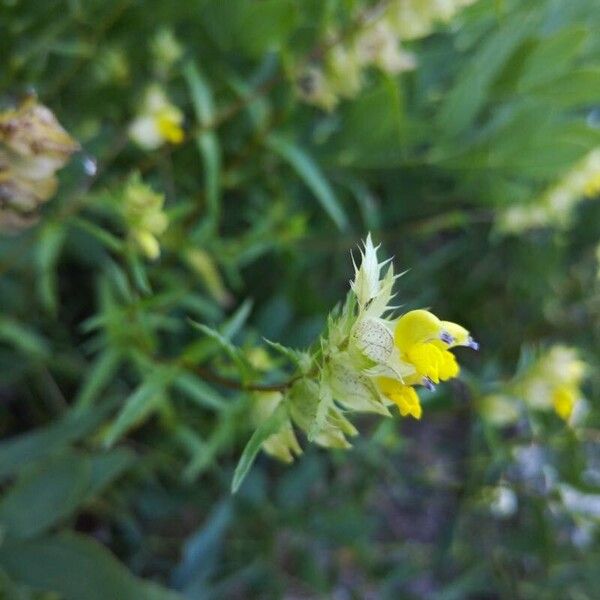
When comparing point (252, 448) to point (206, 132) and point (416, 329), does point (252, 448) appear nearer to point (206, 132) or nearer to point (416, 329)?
point (416, 329)

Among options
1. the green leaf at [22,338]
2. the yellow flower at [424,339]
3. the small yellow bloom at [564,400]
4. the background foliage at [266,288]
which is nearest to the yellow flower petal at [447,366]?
the yellow flower at [424,339]

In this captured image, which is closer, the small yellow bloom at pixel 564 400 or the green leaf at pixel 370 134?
the small yellow bloom at pixel 564 400

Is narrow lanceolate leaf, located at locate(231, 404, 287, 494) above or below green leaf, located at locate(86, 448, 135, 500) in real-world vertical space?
above

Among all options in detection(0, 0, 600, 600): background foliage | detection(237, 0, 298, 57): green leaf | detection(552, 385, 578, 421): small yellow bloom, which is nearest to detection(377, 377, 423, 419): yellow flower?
detection(0, 0, 600, 600): background foliage

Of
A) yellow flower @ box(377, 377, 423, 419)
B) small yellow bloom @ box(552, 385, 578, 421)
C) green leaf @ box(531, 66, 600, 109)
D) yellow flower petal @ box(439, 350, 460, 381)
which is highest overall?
yellow flower @ box(377, 377, 423, 419)

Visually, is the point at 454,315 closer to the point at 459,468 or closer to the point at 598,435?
the point at 459,468

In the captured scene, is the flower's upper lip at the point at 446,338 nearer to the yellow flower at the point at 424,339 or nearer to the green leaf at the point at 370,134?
the yellow flower at the point at 424,339

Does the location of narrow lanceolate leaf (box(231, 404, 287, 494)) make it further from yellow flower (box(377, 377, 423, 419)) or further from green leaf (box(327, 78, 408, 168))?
green leaf (box(327, 78, 408, 168))
